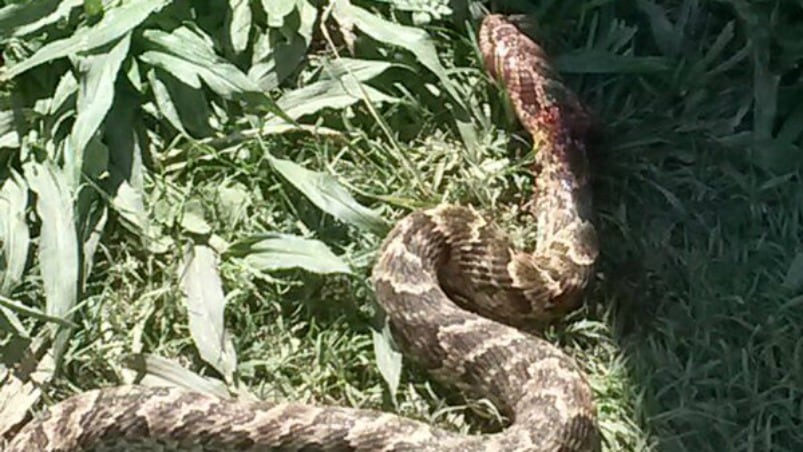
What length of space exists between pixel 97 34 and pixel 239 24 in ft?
1.78

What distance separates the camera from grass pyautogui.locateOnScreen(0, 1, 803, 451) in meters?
5.71

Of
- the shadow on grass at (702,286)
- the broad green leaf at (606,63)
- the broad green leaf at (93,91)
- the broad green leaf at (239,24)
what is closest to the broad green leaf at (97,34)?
the broad green leaf at (93,91)

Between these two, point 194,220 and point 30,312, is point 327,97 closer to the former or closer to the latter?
point 194,220

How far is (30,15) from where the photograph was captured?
20.5 ft

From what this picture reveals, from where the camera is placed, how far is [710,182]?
627 cm

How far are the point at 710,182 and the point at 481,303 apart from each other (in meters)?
0.96

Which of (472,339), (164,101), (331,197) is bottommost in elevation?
(472,339)

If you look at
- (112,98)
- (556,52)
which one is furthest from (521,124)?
(112,98)

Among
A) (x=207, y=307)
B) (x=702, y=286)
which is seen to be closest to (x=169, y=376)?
(x=207, y=307)

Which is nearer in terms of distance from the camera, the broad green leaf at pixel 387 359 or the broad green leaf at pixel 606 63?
the broad green leaf at pixel 387 359

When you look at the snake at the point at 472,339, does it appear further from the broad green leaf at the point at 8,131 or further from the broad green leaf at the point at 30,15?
the broad green leaf at the point at 30,15

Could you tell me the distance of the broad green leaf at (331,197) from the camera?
6.05 meters

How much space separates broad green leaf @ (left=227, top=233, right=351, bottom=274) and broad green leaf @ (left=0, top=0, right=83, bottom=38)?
1081mm

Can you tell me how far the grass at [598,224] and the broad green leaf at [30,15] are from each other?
1.74 ft
